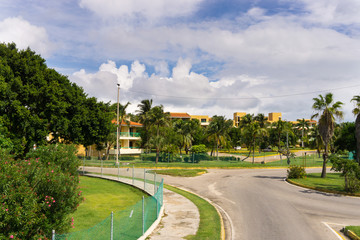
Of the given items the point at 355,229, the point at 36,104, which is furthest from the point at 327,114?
the point at 36,104

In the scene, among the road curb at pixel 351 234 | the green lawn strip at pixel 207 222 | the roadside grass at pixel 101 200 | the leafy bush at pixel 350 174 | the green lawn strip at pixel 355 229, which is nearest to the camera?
the road curb at pixel 351 234

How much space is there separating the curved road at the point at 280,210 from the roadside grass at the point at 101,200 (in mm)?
5730

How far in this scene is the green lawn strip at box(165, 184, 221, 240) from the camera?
36.9 feet

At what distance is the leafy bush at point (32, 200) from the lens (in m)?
7.00

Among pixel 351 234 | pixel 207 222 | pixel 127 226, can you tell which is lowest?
pixel 207 222

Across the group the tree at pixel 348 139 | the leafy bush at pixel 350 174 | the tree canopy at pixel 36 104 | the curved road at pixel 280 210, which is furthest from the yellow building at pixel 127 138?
the leafy bush at pixel 350 174

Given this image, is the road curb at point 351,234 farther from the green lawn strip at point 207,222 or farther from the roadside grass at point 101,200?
the roadside grass at point 101,200

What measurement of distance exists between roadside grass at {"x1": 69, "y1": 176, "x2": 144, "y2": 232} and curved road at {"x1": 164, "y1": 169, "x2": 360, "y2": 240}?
18.8ft

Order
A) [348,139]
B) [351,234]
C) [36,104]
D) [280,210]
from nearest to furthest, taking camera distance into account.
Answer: [351,234], [280,210], [36,104], [348,139]

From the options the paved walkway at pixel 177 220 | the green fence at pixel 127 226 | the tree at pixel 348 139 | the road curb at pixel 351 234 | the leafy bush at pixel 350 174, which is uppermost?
the tree at pixel 348 139

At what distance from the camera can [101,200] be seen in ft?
60.8

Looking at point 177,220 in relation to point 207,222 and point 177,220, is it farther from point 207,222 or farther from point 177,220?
point 207,222

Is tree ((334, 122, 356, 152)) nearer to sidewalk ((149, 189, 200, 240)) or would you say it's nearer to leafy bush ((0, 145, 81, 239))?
Result: sidewalk ((149, 189, 200, 240))

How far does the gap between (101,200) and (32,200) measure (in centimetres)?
1151
